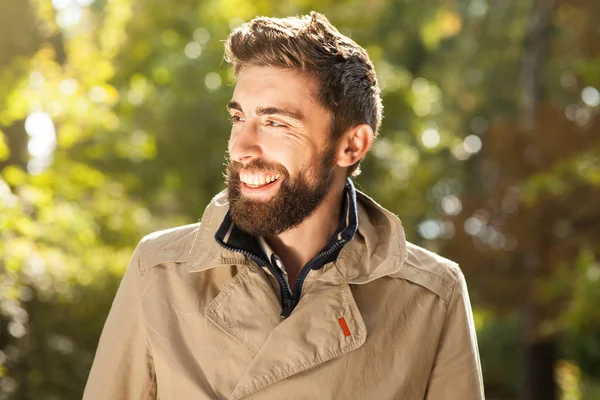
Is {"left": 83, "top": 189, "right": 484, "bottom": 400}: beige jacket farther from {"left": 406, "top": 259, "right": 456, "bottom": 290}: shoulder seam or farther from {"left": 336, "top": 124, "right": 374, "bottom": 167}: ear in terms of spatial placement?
{"left": 336, "top": 124, "right": 374, "bottom": 167}: ear

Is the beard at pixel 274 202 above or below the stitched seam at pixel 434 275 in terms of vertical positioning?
above

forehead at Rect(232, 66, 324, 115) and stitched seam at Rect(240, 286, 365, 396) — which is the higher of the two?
forehead at Rect(232, 66, 324, 115)

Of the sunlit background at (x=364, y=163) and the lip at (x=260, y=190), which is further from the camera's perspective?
the sunlit background at (x=364, y=163)

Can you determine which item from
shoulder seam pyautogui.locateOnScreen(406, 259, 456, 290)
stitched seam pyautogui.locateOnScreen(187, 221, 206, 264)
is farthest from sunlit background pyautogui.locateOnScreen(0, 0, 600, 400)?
shoulder seam pyautogui.locateOnScreen(406, 259, 456, 290)

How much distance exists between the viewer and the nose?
9.87 feet

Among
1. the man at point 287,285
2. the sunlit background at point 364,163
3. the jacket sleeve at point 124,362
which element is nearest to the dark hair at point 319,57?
the man at point 287,285

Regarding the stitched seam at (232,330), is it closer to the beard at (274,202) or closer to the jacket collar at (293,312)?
the jacket collar at (293,312)

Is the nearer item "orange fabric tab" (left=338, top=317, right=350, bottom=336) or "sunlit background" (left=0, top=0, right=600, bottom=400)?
"orange fabric tab" (left=338, top=317, right=350, bottom=336)

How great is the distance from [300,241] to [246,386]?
1.78ft

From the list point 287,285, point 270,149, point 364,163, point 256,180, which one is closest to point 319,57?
point 270,149

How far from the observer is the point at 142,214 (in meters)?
13.1

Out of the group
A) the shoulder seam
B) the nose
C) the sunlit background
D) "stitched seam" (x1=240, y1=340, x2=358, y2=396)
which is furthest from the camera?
the sunlit background

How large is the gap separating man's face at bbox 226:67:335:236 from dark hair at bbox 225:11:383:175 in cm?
4

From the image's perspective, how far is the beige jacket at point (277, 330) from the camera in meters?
2.93
